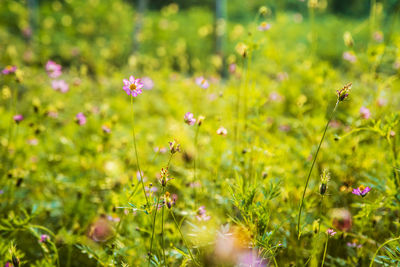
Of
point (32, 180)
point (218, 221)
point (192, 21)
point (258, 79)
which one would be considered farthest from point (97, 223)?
point (192, 21)

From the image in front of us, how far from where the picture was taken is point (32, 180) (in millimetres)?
1475

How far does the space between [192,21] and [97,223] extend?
775 centimetres

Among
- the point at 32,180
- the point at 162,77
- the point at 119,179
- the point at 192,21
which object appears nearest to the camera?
the point at 119,179

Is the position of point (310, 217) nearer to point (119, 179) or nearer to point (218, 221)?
point (218, 221)

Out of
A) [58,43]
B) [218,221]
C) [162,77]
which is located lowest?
[218,221]

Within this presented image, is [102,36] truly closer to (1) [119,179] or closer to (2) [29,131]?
(2) [29,131]

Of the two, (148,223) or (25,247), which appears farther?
(25,247)

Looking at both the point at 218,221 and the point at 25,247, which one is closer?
the point at 218,221

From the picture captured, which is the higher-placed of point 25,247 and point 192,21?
point 192,21

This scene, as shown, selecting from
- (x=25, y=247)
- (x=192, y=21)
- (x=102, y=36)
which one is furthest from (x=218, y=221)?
(x=192, y=21)

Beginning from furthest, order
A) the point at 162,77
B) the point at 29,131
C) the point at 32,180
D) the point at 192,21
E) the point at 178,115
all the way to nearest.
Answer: the point at 192,21
the point at 162,77
the point at 178,115
the point at 29,131
the point at 32,180

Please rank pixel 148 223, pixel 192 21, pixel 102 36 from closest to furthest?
pixel 148 223 → pixel 102 36 → pixel 192 21

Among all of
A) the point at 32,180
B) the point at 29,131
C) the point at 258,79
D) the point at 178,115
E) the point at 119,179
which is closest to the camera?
the point at 119,179

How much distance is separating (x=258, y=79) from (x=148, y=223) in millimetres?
2294
